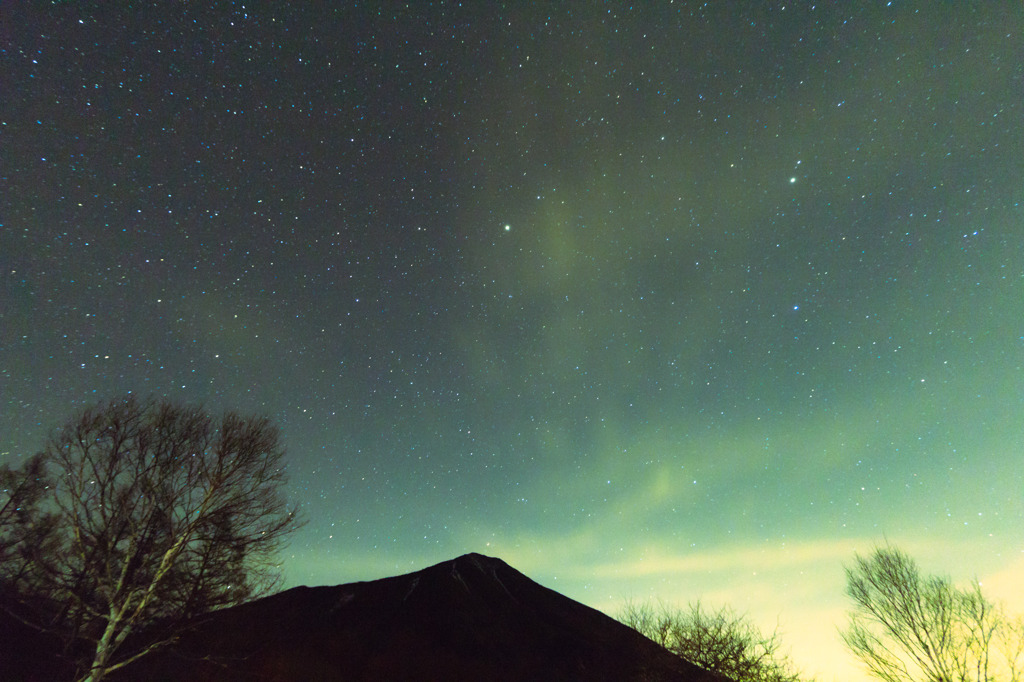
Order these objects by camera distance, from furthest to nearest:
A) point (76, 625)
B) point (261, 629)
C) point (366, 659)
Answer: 1. point (261, 629)
2. point (366, 659)
3. point (76, 625)

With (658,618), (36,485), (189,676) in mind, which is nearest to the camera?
(189,676)

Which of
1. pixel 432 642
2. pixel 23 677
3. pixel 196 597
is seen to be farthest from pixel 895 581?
pixel 23 677

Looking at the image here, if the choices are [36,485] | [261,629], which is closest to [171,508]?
[261,629]

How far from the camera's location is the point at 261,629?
27.2 meters

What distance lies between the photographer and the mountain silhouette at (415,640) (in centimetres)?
2258

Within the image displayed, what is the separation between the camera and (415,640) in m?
25.8

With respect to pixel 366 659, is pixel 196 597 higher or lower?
higher

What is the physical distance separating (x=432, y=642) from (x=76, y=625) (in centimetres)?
1704

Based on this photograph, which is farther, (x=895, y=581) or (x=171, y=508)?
(x=895, y=581)

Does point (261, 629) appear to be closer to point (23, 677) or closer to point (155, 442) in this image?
point (23, 677)

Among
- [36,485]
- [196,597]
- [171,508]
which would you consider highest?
[36,485]

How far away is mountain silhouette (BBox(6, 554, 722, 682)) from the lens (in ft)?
74.1

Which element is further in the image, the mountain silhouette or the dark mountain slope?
the dark mountain slope

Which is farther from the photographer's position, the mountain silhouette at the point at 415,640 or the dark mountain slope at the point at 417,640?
the dark mountain slope at the point at 417,640
